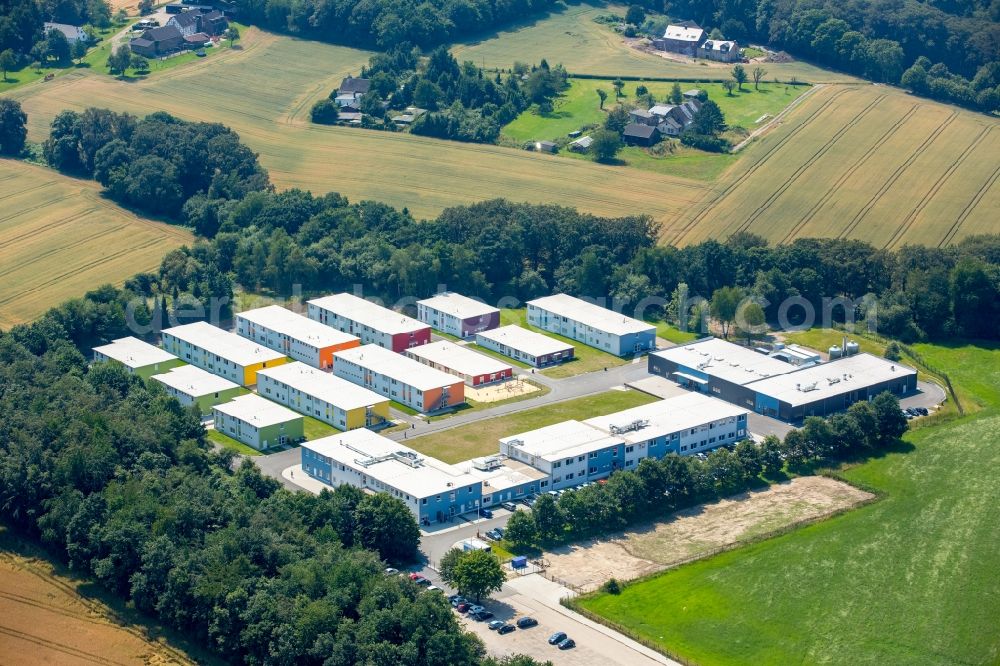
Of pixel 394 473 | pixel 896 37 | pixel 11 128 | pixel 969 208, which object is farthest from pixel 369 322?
pixel 896 37

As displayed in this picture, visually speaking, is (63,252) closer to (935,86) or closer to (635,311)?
(635,311)

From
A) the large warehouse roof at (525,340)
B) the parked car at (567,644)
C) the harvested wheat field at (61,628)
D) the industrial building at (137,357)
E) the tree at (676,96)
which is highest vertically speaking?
the tree at (676,96)

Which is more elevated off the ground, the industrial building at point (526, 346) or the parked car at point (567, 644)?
the parked car at point (567, 644)

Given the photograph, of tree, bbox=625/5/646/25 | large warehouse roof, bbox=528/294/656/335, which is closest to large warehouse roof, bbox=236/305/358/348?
large warehouse roof, bbox=528/294/656/335

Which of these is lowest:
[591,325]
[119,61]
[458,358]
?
[458,358]

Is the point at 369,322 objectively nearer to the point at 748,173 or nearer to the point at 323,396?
the point at 323,396

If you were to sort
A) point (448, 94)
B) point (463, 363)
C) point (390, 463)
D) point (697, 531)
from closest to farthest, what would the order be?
point (697, 531)
point (390, 463)
point (463, 363)
point (448, 94)

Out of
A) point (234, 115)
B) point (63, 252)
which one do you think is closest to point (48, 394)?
point (63, 252)

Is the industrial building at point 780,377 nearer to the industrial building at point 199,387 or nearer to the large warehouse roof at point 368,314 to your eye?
the large warehouse roof at point 368,314

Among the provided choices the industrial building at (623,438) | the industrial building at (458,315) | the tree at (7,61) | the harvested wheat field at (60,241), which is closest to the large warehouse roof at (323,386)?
the industrial building at (623,438)
